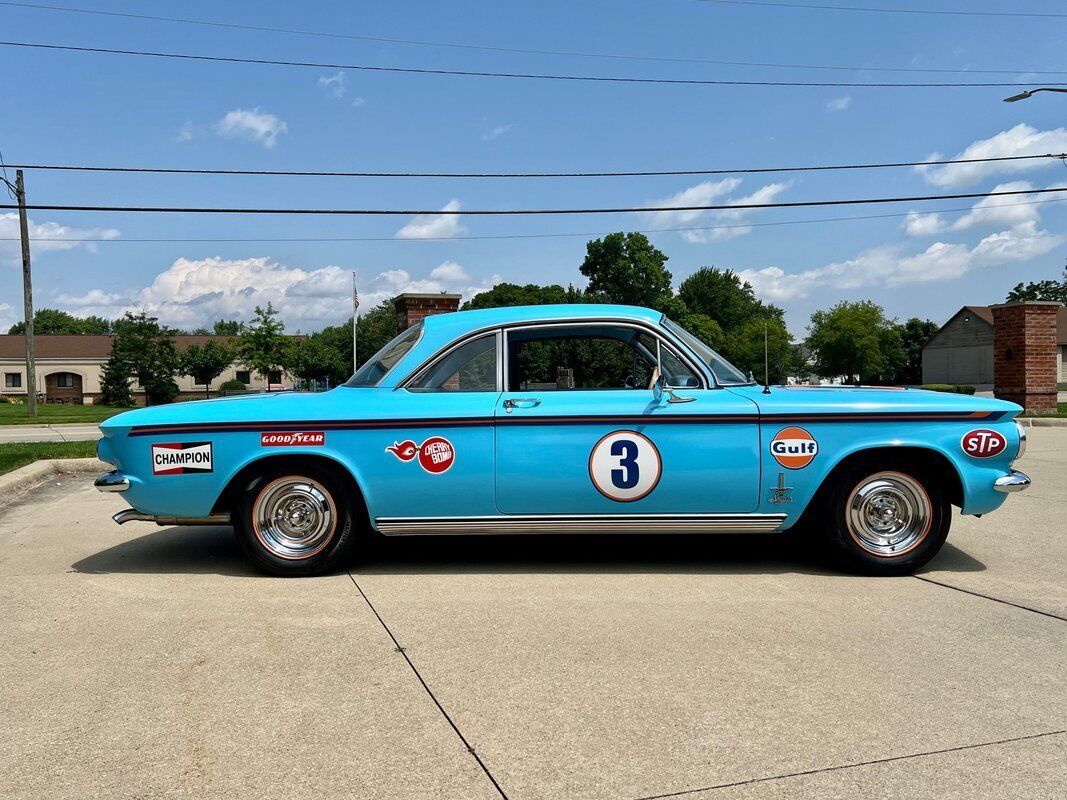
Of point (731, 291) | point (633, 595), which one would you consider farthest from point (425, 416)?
point (731, 291)

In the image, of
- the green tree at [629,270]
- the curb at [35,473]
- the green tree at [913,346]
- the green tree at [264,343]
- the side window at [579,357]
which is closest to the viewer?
the side window at [579,357]

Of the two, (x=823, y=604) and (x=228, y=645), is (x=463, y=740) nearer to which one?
(x=228, y=645)

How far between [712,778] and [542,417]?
8.73 feet

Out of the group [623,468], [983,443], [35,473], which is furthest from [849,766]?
[35,473]

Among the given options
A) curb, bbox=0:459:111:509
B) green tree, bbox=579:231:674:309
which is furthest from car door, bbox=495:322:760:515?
green tree, bbox=579:231:674:309

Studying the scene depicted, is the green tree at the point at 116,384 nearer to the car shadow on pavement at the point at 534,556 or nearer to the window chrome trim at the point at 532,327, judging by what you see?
the car shadow on pavement at the point at 534,556

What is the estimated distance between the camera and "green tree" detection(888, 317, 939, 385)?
77625 millimetres

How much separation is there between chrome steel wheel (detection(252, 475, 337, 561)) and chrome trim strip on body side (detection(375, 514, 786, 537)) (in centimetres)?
36

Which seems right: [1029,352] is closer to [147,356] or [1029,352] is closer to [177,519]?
[177,519]

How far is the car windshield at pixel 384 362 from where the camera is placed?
5297 millimetres

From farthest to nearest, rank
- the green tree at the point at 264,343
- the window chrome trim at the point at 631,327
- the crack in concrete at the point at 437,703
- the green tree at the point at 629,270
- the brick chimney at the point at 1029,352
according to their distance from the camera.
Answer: the green tree at the point at 629,270
the green tree at the point at 264,343
the brick chimney at the point at 1029,352
the window chrome trim at the point at 631,327
the crack in concrete at the point at 437,703

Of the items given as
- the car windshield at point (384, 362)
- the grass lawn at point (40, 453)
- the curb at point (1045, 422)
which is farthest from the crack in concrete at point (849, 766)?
the curb at point (1045, 422)

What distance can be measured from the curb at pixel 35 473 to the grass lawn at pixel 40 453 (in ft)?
0.77

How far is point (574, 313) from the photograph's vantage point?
530 cm
